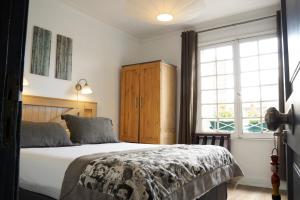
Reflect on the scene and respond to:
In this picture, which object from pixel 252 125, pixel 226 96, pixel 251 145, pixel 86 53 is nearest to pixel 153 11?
pixel 86 53

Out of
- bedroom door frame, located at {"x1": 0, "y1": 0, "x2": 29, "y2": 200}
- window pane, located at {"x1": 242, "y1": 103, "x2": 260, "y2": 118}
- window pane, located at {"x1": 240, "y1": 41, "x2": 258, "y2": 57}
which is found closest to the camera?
bedroom door frame, located at {"x1": 0, "y1": 0, "x2": 29, "y2": 200}

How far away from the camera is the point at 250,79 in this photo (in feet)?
13.4

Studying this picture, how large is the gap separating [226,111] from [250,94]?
0.47m

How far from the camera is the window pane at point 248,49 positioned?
4090 millimetres

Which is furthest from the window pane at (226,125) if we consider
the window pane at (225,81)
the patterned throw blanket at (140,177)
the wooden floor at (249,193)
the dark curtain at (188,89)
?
the patterned throw blanket at (140,177)

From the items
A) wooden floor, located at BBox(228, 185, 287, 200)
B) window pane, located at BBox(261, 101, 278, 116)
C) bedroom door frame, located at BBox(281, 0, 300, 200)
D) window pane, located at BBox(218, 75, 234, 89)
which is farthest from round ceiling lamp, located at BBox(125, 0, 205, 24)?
wooden floor, located at BBox(228, 185, 287, 200)

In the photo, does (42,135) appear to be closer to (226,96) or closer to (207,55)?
(226,96)

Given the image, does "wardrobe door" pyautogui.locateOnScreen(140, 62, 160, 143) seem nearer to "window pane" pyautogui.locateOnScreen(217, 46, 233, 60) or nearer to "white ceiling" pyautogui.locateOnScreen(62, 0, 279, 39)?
"white ceiling" pyautogui.locateOnScreen(62, 0, 279, 39)

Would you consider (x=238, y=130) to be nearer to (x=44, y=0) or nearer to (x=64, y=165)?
(x=64, y=165)

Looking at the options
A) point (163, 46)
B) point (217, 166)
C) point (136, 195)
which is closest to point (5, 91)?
point (136, 195)

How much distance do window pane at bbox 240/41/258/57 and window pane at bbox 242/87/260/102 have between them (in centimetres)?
58

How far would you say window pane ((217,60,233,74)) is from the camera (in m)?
4.27

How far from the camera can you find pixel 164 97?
436 cm

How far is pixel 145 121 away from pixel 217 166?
212 cm
